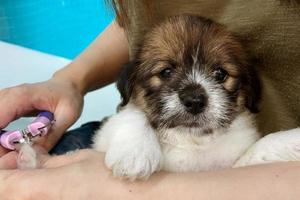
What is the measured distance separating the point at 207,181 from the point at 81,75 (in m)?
0.71

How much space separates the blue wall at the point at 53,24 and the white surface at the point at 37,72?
7cm

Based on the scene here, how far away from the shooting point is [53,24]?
2.64m

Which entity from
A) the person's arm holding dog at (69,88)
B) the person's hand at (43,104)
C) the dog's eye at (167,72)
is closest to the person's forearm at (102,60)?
the person's arm holding dog at (69,88)

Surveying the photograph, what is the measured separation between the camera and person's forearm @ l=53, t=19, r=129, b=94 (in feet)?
5.24

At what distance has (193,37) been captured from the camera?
1200 millimetres

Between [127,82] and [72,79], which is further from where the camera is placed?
[72,79]

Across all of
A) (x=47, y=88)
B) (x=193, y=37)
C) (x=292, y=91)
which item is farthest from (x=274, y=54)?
(x=47, y=88)

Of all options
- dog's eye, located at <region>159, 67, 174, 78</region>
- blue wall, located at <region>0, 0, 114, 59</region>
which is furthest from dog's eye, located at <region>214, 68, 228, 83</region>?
blue wall, located at <region>0, 0, 114, 59</region>

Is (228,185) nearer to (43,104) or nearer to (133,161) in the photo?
(133,161)

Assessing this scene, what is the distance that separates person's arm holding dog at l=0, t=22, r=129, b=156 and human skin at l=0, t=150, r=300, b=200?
0.23 meters

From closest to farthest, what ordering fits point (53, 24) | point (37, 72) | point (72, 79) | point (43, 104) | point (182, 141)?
point (182, 141), point (43, 104), point (72, 79), point (37, 72), point (53, 24)

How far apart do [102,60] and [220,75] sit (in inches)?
21.4

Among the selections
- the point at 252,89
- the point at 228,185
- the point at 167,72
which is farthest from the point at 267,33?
the point at 228,185

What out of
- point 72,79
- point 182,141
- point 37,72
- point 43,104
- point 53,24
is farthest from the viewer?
point 53,24
